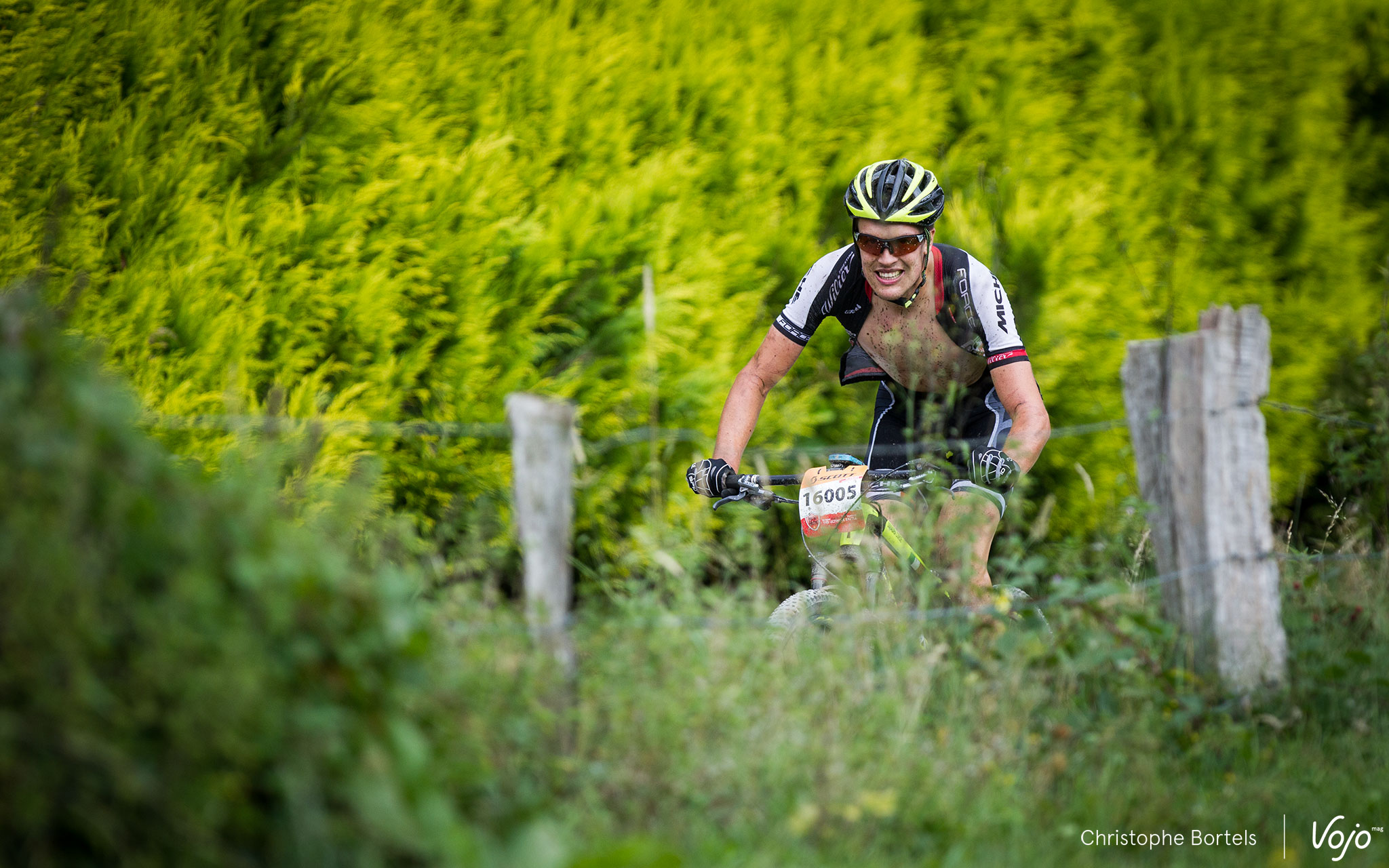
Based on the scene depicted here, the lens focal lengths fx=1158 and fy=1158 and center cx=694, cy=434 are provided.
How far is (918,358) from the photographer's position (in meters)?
4.62

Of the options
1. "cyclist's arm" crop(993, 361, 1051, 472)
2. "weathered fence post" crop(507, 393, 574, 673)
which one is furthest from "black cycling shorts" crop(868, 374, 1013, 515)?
"weathered fence post" crop(507, 393, 574, 673)

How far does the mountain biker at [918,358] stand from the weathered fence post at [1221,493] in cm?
46

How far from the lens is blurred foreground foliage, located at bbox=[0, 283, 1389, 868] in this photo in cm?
205

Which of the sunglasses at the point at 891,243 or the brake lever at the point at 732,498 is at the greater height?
the sunglasses at the point at 891,243

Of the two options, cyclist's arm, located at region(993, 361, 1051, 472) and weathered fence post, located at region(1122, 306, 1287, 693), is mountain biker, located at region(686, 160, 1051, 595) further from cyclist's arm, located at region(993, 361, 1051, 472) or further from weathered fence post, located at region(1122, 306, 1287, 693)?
weathered fence post, located at region(1122, 306, 1287, 693)

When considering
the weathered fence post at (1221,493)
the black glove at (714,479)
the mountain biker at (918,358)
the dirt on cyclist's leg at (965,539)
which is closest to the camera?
the dirt on cyclist's leg at (965,539)

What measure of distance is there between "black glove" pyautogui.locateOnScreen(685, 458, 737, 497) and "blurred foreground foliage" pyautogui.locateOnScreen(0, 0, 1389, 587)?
0.69 feet

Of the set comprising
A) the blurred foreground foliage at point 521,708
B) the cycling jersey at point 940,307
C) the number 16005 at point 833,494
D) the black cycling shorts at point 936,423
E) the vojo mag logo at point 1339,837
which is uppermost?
the cycling jersey at point 940,307

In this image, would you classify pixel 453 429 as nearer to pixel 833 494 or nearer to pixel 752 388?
pixel 752 388

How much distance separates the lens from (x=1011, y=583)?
390 cm

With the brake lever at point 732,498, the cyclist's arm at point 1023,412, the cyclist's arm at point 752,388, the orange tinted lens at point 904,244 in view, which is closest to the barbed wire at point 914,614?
the cyclist's arm at point 1023,412

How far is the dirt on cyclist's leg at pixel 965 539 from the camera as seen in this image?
3693 millimetres

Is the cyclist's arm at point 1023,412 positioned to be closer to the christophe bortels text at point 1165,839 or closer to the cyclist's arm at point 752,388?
the cyclist's arm at point 752,388

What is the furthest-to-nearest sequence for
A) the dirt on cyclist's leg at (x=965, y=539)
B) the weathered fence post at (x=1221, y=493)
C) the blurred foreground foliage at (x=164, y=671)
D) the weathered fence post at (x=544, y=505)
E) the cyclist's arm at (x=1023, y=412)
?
the cyclist's arm at (x=1023, y=412) → the weathered fence post at (x=1221, y=493) → the dirt on cyclist's leg at (x=965, y=539) → the weathered fence post at (x=544, y=505) → the blurred foreground foliage at (x=164, y=671)
